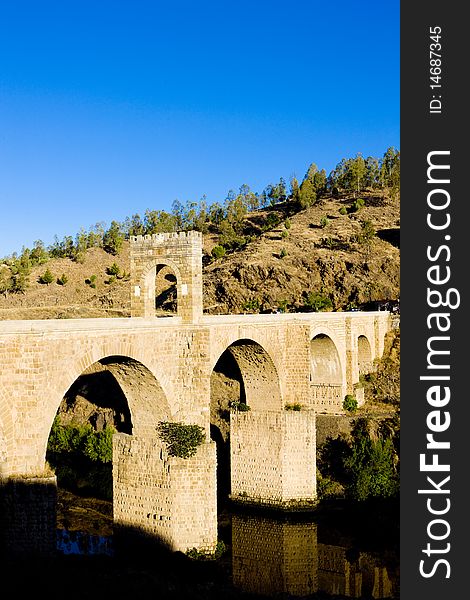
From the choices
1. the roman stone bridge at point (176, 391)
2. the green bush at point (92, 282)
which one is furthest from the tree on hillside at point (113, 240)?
the roman stone bridge at point (176, 391)

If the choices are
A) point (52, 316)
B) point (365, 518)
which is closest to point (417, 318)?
point (365, 518)

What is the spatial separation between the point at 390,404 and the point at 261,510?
437 inches

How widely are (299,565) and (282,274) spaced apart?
100 feet

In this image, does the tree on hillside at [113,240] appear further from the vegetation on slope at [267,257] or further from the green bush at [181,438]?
the green bush at [181,438]

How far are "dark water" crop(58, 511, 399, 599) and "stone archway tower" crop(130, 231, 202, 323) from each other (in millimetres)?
7943

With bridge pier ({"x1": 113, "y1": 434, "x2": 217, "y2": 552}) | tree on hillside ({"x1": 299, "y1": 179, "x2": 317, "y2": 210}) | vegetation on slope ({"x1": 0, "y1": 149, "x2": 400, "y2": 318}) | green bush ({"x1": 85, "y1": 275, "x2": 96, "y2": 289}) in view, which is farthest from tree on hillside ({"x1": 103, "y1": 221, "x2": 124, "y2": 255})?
bridge pier ({"x1": 113, "y1": 434, "x2": 217, "y2": 552})

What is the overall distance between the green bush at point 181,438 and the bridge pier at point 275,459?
20.5 feet

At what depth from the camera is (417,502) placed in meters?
11.0

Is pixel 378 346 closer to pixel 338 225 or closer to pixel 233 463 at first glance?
pixel 233 463

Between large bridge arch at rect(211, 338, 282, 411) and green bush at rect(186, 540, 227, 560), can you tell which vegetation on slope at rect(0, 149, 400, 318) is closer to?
large bridge arch at rect(211, 338, 282, 411)

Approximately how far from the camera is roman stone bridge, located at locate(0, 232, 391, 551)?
16.7 metres

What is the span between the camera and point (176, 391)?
73.7ft

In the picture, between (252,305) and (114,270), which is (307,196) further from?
(252,305)

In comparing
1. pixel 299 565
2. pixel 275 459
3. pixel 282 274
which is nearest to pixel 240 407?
pixel 275 459
